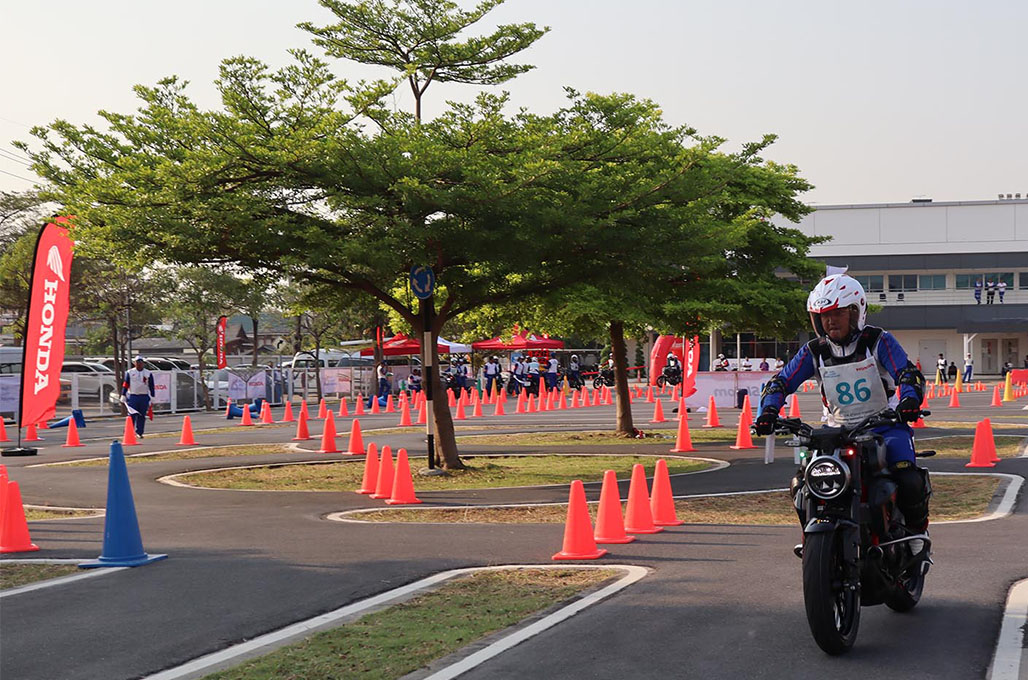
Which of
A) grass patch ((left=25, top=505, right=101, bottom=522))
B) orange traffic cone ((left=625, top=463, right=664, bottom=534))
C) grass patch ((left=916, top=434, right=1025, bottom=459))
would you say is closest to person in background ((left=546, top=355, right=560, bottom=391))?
grass patch ((left=916, top=434, right=1025, bottom=459))

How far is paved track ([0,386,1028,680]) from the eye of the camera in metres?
6.30

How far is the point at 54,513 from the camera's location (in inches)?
569

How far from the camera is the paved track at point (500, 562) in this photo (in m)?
6.30

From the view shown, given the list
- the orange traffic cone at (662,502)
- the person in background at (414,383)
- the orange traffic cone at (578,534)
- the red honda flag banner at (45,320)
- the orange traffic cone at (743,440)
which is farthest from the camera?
the person in background at (414,383)

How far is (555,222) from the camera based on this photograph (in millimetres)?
15555

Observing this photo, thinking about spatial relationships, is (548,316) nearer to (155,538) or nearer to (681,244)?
(681,244)

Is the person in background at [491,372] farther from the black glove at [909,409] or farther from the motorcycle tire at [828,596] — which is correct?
the motorcycle tire at [828,596]

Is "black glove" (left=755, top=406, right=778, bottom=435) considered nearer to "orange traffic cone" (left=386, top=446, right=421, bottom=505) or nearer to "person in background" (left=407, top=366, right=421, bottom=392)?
"orange traffic cone" (left=386, top=446, right=421, bottom=505)

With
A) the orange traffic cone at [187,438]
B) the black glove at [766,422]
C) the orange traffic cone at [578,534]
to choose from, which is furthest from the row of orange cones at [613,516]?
the orange traffic cone at [187,438]

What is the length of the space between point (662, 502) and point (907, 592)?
4862 millimetres

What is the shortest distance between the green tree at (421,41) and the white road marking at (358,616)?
9.90m

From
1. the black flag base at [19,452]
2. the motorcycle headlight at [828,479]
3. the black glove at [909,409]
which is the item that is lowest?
the black flag base at [19,452]

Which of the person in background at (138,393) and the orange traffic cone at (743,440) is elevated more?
the person in background at (138,393)

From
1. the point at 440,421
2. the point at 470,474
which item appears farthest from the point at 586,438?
the point at 470,474
